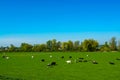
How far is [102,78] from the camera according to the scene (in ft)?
66.2

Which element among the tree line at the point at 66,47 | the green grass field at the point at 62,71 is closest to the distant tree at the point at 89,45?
the tree line at the point at 66,47

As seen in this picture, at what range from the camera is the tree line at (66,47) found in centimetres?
11256

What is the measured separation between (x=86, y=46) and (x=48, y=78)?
94211 mm

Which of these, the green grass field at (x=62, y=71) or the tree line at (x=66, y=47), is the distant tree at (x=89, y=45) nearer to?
the tree line at (x=66, y=47)

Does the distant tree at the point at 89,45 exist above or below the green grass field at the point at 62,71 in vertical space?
above

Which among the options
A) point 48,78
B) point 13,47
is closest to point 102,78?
point 48,78

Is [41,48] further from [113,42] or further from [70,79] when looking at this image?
[70,79]

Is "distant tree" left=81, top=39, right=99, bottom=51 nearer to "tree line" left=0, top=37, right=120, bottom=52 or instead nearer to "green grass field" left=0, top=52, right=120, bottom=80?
"tree line" left=0, top=37, right=120, bottom=52

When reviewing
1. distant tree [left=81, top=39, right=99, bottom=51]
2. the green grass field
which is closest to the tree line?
distant tree [left=81, top=39, right=99, bottom=51]

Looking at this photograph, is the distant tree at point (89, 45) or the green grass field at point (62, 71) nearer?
the green grass field at point (62, 71)

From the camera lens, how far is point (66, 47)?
123750mm

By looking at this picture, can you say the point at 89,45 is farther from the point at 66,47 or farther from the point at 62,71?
the point at 62,71

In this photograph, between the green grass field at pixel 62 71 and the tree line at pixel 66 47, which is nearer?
the green grass field at pixel 62 71

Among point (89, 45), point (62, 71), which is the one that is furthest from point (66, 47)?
point (62, 71)
